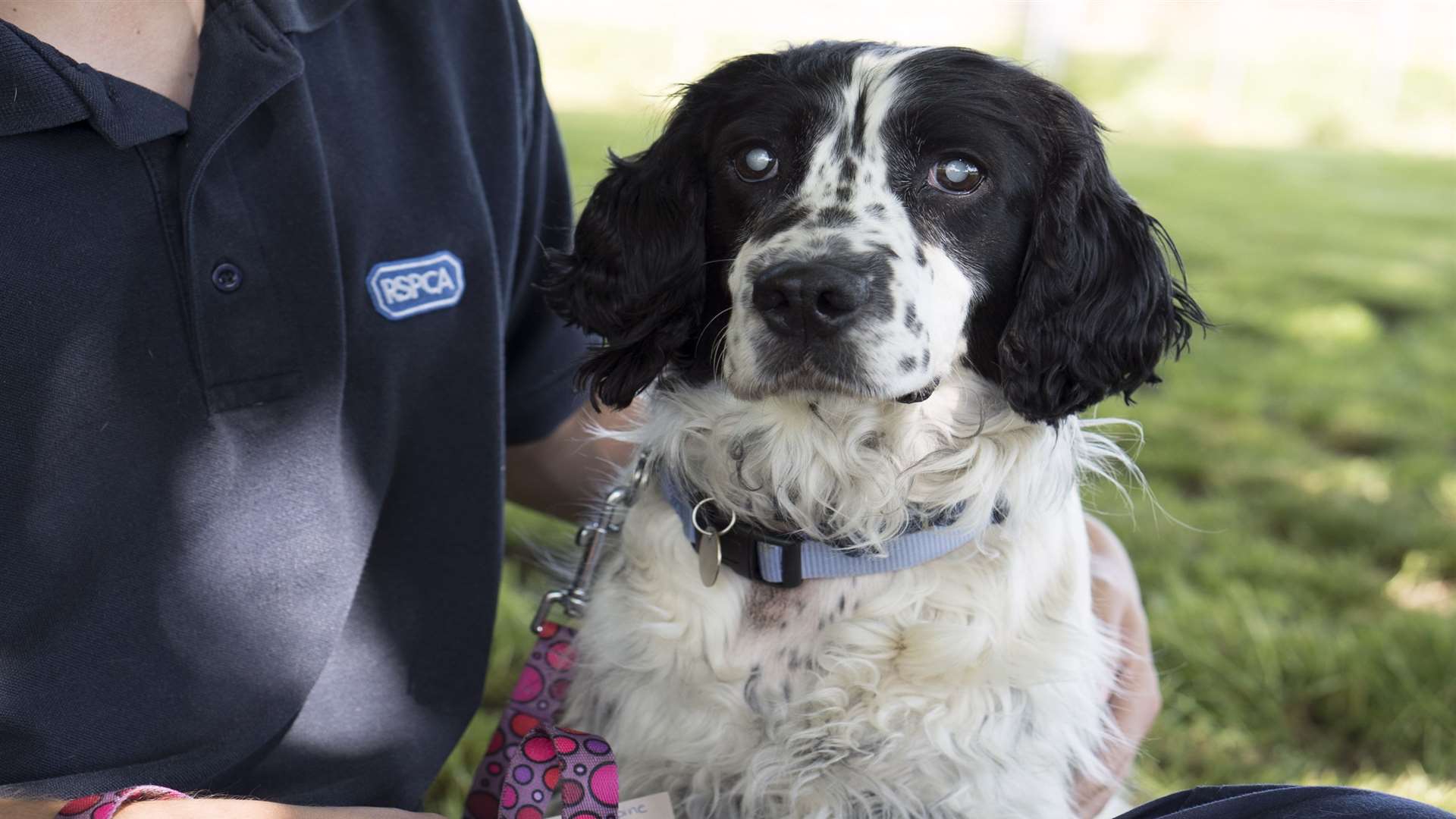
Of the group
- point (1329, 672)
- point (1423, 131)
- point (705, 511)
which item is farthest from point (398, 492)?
point (1423, 131)

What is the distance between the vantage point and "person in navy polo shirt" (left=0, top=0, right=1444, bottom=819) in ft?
5.61

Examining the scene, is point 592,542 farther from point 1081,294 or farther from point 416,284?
point 1081,294

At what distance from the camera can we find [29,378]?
1.69 meters

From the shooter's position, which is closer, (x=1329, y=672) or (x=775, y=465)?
(x=775, y=465)

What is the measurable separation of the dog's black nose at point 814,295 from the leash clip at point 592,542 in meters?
0.47

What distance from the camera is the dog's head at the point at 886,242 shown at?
1896 mm

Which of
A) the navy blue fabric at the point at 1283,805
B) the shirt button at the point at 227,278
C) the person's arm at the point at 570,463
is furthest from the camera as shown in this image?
the person's arm at the point at 570,463

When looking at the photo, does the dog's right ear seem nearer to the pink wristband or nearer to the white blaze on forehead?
the white blaze on forehead

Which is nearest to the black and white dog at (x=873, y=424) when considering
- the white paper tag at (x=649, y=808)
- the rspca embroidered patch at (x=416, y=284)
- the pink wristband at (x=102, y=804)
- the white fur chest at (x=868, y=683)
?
the white fur chest at (x=868, y=683)

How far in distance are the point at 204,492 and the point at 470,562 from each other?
50 cm

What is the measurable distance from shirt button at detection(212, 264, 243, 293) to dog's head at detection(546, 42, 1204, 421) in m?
0.61

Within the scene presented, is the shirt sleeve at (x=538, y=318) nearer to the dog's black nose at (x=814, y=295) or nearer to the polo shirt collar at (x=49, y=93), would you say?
the dog's black nose at (x=814, y=295)

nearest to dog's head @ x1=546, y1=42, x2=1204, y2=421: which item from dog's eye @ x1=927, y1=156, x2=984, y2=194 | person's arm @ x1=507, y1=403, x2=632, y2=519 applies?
dog's eye @ x1=927, y1=156, x2=984, y2=194

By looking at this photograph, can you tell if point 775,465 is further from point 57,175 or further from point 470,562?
point 57,175
